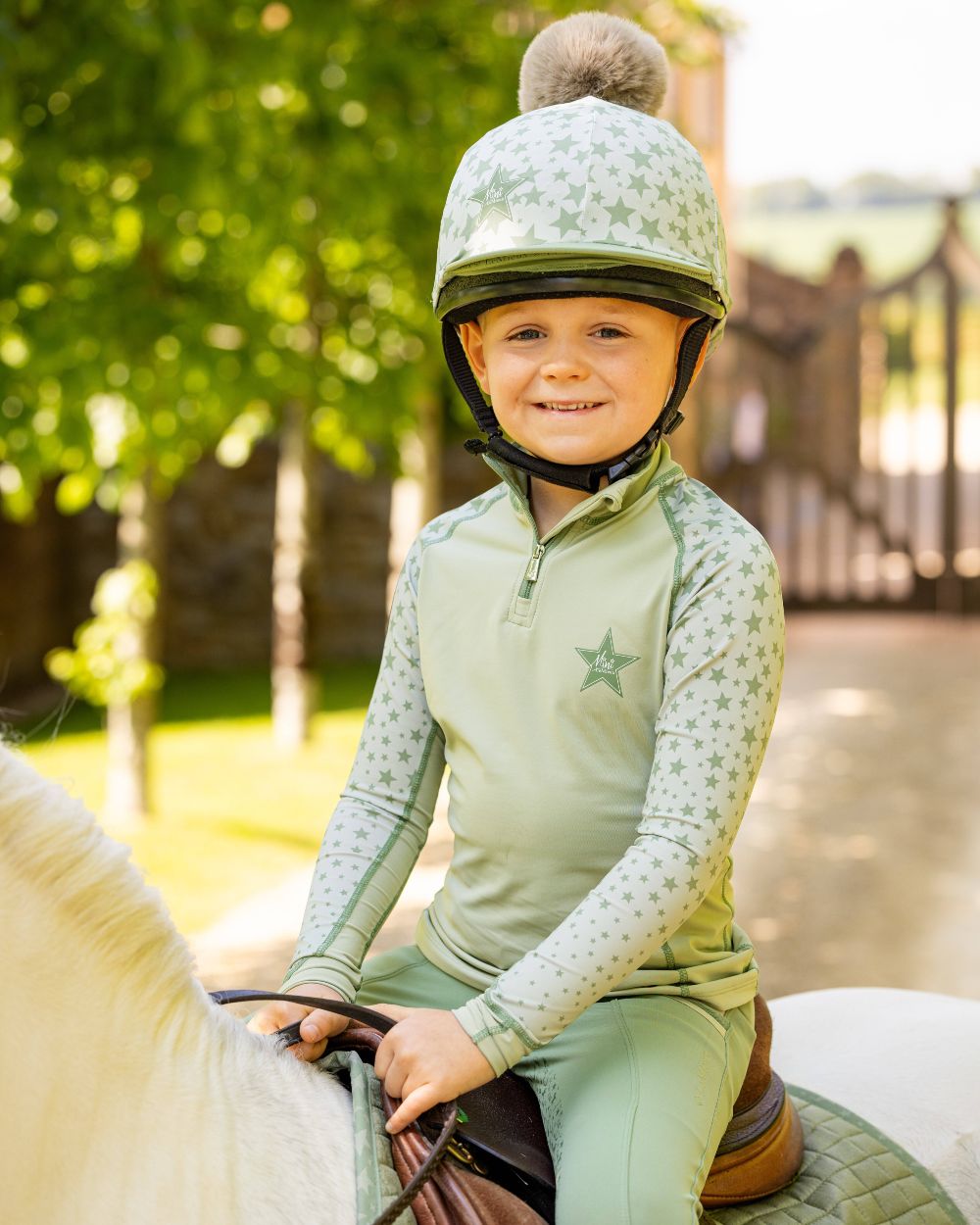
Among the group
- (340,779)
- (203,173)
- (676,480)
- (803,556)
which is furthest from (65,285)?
(803,556)

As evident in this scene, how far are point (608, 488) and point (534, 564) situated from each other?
0.11 meters

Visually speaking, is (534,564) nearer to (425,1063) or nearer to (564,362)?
(564,362)

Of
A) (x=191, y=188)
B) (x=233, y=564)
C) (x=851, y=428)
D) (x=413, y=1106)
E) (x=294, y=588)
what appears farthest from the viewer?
(x=851, y=428)

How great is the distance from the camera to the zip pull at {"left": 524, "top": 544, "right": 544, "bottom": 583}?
4.77ft

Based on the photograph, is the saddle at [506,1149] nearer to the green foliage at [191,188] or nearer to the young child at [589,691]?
the young child at [589,691]

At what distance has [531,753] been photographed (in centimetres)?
142

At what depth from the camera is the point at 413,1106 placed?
123cm

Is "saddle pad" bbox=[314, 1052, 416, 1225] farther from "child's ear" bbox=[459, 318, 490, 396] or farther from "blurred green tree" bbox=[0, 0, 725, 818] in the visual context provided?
"blurred green tree" bbox=[0, 0, 725, 818]

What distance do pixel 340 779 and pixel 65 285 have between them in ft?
11.0

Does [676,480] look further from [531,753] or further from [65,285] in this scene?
[65,285]

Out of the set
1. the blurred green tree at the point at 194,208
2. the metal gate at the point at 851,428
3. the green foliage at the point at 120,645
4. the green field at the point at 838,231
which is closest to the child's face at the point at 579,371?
the blurred green tree at the point at 194,208

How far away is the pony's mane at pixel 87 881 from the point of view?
1.08 metres

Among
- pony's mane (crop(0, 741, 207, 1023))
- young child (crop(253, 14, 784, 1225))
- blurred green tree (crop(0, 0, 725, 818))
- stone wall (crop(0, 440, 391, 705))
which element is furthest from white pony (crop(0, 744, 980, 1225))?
stone wall (crop(0, 440, 391, 705))

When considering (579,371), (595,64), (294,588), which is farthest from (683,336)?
(294,588)
